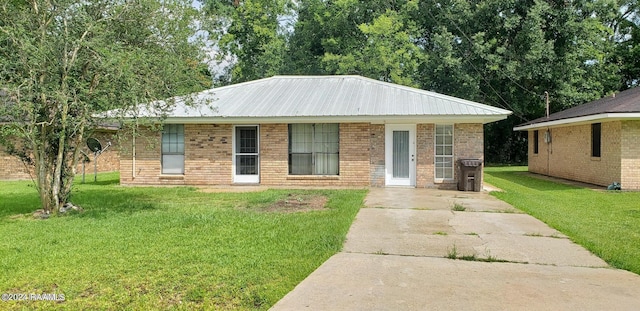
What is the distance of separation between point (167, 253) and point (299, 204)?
15.0ft

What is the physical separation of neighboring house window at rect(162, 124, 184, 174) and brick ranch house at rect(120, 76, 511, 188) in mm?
34

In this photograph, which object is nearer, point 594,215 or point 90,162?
point 594,215

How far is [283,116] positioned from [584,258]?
9.18 metres

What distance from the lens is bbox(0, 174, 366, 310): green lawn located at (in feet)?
13.9

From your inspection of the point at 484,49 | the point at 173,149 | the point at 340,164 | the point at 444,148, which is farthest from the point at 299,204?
the point at 484,49

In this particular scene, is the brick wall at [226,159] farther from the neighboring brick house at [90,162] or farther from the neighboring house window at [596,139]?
the neighboring house window at [596,139]

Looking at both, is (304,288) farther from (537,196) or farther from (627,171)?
(627,171)

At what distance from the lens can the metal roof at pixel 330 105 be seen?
12578 millimetres

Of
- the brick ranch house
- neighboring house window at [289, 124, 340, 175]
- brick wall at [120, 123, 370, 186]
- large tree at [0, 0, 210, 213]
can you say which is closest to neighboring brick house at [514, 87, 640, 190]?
the brick ranch house

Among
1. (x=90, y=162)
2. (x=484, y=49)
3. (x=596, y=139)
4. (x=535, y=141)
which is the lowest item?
(x=90, y=162)

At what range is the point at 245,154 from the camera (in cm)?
1416

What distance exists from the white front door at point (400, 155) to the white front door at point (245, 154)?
4.35m

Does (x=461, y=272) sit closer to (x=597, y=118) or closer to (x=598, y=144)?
(x=597, y=118)

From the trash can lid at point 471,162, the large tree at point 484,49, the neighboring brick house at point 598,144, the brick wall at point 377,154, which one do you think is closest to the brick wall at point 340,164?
the brick wall at point 377,154
